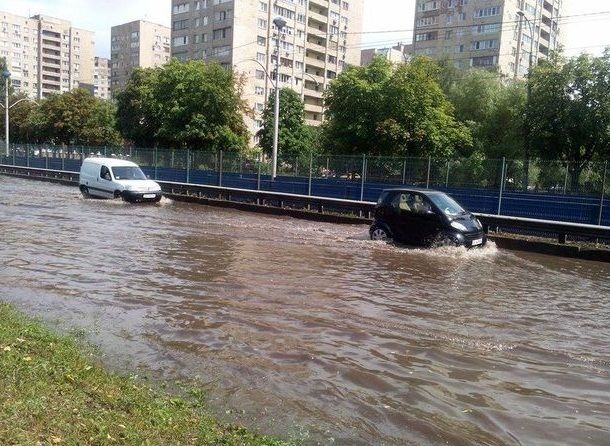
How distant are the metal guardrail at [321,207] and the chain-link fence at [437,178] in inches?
45.2

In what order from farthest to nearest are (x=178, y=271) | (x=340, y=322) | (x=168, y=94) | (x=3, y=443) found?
(x=168, y=94) < (x=178, y=271) < (x=340, y=322) < (x=3, y=443)

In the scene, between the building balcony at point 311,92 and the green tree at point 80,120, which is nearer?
the green tree at point 80,120

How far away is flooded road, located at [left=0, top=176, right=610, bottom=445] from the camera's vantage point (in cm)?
466

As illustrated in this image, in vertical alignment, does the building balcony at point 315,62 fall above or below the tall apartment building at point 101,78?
below

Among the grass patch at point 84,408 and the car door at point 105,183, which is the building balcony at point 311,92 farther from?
the grass patch at point 84,408

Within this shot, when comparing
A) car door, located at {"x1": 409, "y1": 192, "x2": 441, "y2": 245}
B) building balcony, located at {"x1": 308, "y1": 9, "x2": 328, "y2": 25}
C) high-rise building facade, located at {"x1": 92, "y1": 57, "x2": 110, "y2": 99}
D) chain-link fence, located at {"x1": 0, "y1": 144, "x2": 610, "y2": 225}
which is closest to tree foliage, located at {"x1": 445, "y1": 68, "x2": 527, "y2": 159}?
chain-link fence, located at {"x1": 0, "y1": 144, "x2": 610, "y2": 225}

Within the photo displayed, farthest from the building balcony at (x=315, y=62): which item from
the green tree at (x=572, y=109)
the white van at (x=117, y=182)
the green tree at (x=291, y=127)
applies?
the white van at (x=117, y=182)

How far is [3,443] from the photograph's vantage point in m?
3.11

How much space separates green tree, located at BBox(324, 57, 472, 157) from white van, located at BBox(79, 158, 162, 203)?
43.1 feet

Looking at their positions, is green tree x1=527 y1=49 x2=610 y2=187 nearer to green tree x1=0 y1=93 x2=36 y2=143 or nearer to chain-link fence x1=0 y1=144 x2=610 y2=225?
chain-link fence x1=0 y1=144 x2=610 y2=225

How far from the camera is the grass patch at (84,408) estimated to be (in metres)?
3.40

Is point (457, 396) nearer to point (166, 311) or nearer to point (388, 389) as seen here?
point (388, 389)

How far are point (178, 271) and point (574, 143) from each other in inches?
1038

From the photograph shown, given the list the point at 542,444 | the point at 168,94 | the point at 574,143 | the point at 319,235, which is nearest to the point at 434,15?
the point at 168,94
